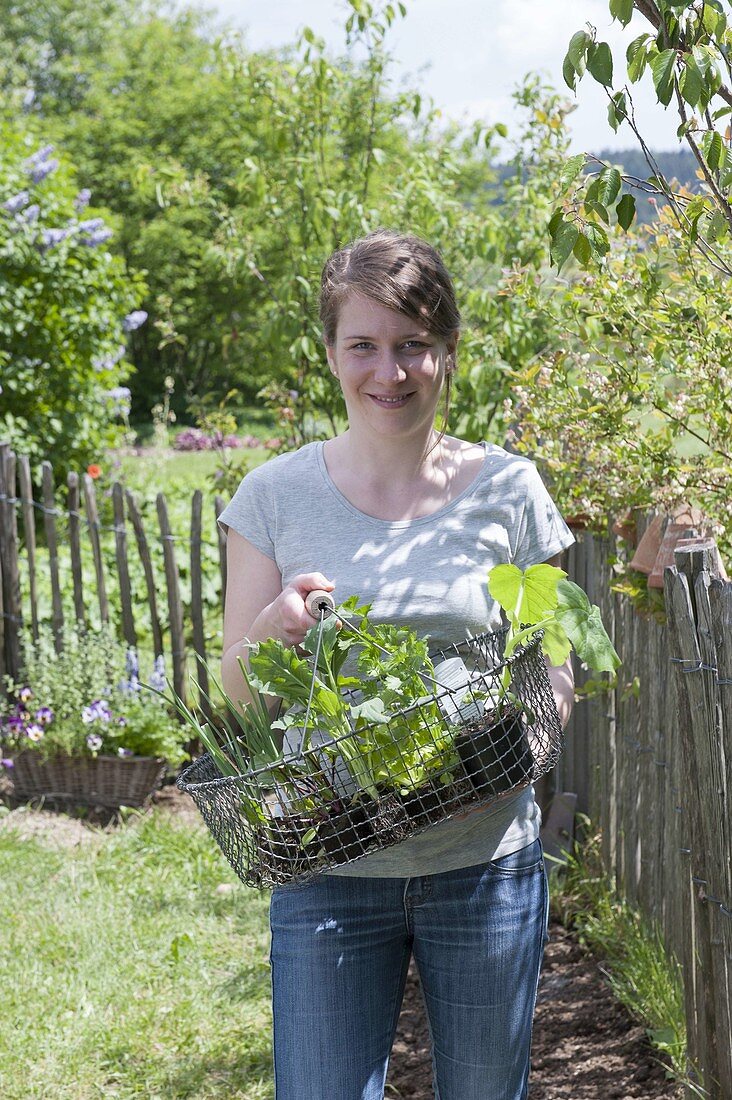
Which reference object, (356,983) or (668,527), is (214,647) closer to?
(668,527)

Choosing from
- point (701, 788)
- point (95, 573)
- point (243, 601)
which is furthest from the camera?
point (95, 573)

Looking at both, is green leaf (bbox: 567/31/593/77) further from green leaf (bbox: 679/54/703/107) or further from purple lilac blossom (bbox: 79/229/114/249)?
purple lilac blossom (bbox: 79/229/114/249)

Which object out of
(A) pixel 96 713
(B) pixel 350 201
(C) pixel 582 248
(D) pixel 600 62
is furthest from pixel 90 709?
(D) pixel 600 62

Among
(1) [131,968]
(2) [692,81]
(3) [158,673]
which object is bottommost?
(1) [131,968]

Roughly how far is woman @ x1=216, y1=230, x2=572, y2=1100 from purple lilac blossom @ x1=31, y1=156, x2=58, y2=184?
6.56m

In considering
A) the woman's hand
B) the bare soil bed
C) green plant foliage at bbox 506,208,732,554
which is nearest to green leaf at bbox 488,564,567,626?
the woman's hand

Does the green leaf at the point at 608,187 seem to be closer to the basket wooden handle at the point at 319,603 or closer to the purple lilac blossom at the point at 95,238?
the basket wooden handle at the point at 319,603

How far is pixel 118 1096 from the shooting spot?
304cm

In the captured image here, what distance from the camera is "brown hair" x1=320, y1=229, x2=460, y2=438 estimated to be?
1.84 m

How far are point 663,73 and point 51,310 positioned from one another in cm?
683

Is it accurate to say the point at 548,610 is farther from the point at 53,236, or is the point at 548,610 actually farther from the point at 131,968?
the point at 53,236

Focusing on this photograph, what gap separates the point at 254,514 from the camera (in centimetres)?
197

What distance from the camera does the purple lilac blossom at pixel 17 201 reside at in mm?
7535

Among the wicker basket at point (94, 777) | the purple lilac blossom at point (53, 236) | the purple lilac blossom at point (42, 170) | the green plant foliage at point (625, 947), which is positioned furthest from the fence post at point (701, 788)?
the purple lilac blossom at point (42, 170)
